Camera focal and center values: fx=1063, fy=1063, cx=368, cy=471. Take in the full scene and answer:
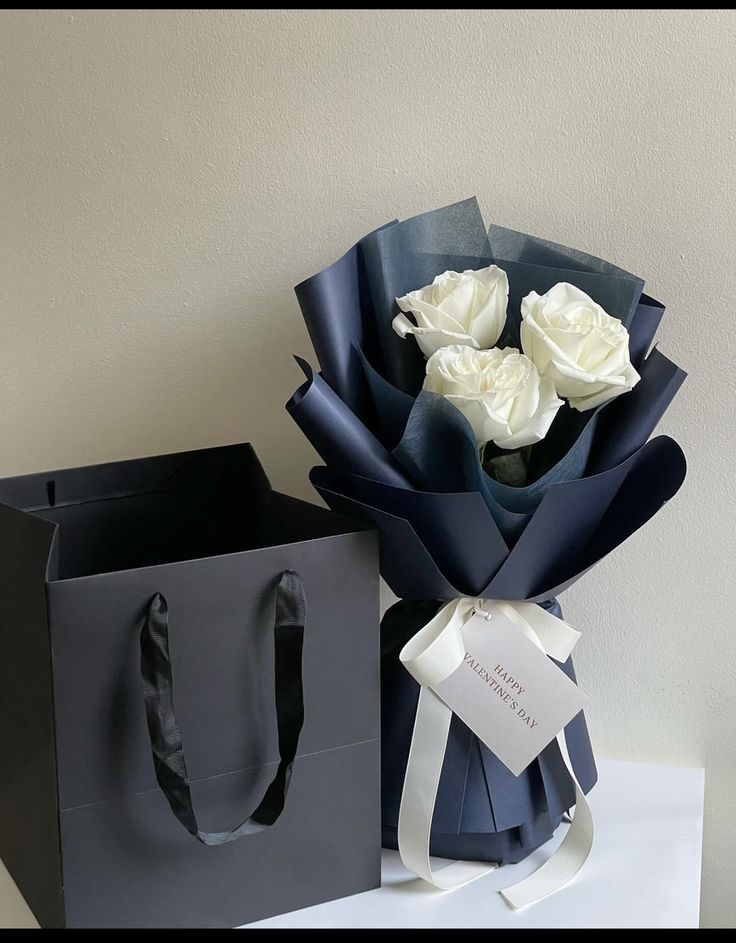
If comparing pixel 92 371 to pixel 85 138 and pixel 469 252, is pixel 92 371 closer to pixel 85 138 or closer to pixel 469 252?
pixel 85 138

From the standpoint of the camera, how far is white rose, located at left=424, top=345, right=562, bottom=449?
76cm

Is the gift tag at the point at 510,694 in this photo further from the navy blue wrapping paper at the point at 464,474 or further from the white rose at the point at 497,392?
the white rose at the point at 497,392

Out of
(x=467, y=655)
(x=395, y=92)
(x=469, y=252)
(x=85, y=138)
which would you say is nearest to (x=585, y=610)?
(x=467, y=655)

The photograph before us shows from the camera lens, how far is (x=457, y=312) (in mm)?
824

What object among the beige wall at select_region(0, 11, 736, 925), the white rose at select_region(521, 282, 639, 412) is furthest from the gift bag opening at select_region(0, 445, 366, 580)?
the white rose at select_region(521, 282, 639, 412)

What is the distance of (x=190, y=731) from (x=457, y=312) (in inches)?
14.6

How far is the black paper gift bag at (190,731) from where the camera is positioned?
0.70 meters

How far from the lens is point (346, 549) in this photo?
0.78 meters

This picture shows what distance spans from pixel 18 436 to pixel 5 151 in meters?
0.27

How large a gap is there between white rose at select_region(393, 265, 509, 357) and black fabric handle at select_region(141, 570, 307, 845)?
0.70 feet

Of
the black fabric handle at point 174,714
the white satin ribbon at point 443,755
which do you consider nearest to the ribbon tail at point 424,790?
the white satin ribbon at point 443,755

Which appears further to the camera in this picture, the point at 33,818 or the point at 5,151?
the point at 5,151

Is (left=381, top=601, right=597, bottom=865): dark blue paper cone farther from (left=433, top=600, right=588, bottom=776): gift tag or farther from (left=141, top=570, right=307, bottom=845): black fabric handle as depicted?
Answer: (left=141, top=570, right=307, bottom=845): black fabric handle

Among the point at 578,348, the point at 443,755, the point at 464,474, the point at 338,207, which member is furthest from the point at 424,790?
the point at 338,207
